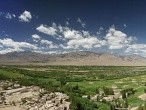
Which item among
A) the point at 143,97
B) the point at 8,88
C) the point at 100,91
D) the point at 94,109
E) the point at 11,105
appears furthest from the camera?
the point at 100,91

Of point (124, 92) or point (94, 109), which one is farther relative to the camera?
point (124, 92)

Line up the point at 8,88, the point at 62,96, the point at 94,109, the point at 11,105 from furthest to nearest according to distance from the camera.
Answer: the point at 8,88 < the point at 62,96 < the point at 11,105 < the point at 94,109

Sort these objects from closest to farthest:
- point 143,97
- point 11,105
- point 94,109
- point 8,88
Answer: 1. point 94,109
2. point 11,105
3. point 143,97
4. point 8,88

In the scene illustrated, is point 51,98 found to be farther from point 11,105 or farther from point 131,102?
point 131,102

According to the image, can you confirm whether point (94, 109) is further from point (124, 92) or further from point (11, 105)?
point (124, 92)

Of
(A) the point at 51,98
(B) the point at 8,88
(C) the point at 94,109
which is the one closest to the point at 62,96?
(A) the point at 51,98

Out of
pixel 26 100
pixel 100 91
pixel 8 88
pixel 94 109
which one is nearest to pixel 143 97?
pixel 100 91
